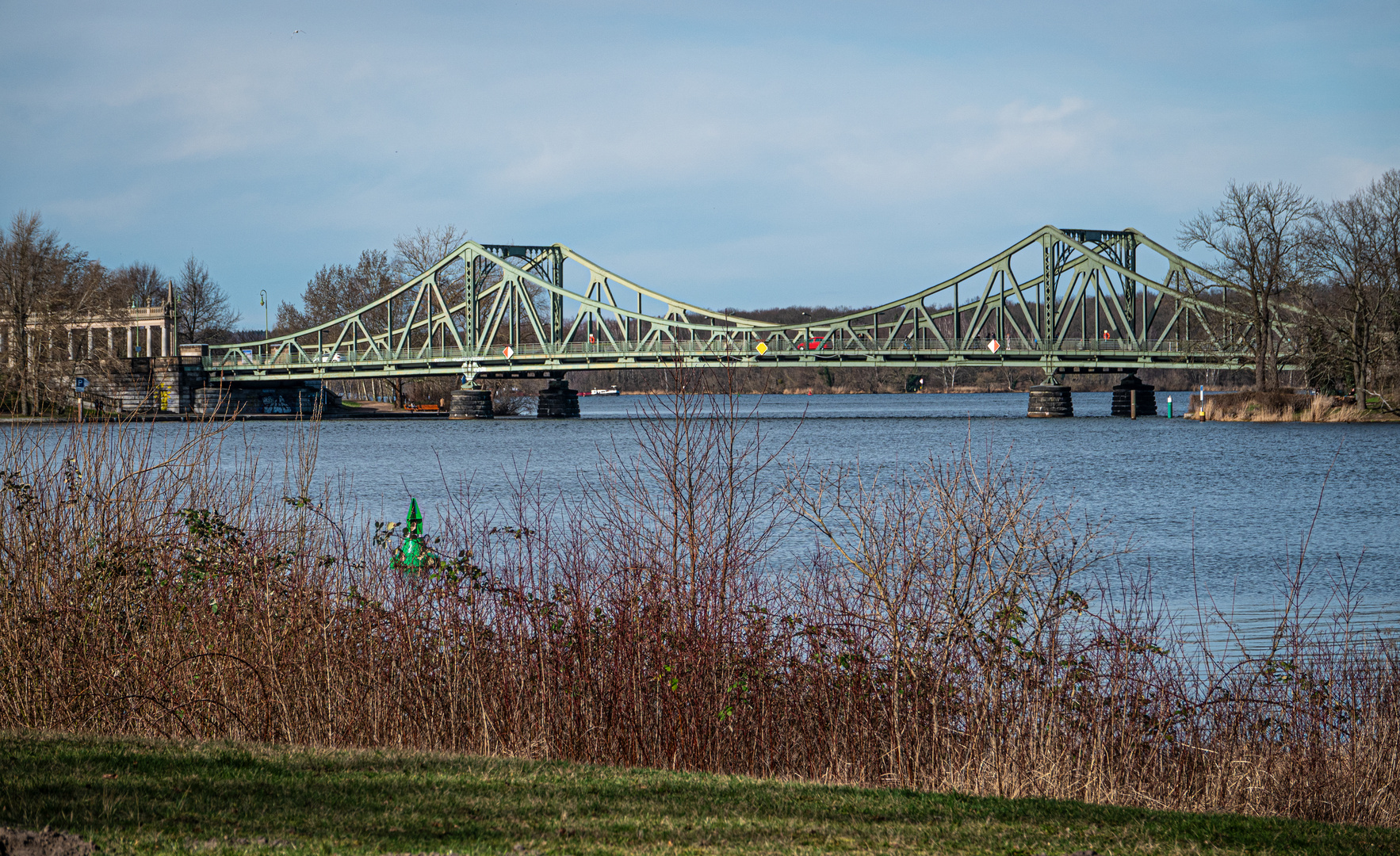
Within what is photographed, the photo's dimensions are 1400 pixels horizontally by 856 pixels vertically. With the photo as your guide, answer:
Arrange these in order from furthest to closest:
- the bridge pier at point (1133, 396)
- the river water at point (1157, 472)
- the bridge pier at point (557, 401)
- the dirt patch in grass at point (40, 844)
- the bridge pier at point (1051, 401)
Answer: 1. the bridge pier at point (557, 401)
2. the bridge pier at point (1133, 396)
3. the bridge pier at point (1051, 401)
4. the river water at point (1157, 472)
5. the dirt patch in grass at point (40, 844)

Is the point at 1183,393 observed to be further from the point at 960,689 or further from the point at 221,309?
the point at 960,689

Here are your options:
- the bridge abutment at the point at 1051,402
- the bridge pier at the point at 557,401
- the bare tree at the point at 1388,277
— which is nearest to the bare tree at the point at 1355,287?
the bare tree at the point at 1388,277

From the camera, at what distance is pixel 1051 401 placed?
73.4 meters

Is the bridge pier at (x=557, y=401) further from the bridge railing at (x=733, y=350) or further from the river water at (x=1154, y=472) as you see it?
the river water at (x=1154, y=472)

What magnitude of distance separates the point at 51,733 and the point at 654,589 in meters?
3.73

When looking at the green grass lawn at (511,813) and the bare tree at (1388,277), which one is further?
the bare tree at (1388,277)

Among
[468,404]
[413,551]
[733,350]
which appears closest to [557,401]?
[468,404]

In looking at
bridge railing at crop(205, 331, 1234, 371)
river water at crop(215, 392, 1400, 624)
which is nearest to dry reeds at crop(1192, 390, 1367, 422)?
river water at crop(215, 392, 1400, 624)

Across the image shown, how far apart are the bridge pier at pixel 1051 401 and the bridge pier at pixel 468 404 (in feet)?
114

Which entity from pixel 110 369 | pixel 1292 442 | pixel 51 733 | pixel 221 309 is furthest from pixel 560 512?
pixel 221 309

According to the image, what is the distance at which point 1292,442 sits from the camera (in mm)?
43000

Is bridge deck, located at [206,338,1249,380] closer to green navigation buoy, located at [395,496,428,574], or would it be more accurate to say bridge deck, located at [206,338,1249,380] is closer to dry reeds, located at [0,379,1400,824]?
green navigation buoy, located at [395,496,428,574]

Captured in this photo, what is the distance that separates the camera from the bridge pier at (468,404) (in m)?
73.5

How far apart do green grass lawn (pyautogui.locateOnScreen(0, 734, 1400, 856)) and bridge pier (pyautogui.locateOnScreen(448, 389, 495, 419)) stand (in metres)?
68.1
